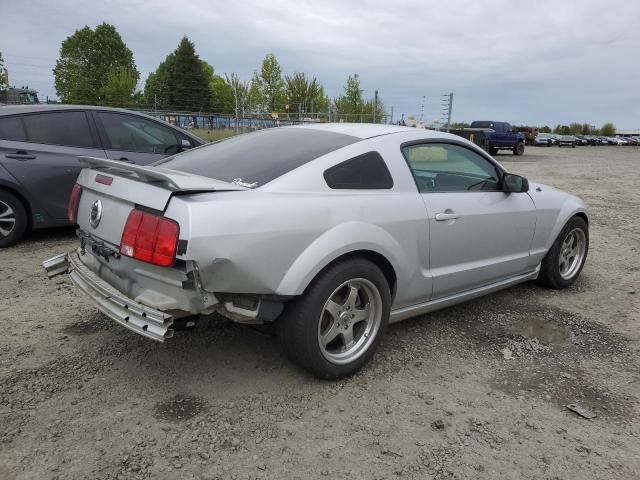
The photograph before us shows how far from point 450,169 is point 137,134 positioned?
13.4 feet

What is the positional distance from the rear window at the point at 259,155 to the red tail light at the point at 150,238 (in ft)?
1.79

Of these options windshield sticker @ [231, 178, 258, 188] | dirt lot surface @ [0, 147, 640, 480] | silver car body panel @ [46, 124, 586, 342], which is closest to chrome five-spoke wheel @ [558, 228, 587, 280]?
dirt lot surface @ [0, 147, 640, 480]

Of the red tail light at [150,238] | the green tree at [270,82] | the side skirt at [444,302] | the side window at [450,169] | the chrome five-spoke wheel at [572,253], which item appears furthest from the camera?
the green tree at [270,82]

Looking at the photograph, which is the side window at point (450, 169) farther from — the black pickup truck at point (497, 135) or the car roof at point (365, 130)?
the black pickup truck at point (497, 135)

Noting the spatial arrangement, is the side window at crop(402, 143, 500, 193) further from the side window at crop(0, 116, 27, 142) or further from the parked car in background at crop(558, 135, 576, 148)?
the parked car in background at crop(558, 135, 576, 148)

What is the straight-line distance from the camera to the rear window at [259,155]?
2986mm

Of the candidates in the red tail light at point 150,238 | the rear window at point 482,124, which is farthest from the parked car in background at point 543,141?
the red tail light at point 150,238

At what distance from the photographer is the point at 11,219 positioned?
552 centimetres

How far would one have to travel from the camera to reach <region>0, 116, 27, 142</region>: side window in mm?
5488

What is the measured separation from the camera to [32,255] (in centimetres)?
534

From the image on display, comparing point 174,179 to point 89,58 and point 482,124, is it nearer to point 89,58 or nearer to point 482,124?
point 482,124

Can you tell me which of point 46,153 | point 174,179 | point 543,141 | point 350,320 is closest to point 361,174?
point 350,320

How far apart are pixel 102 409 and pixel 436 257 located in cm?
217

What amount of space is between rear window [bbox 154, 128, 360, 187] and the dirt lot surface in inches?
44.8
